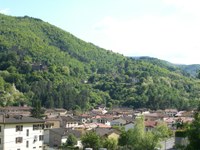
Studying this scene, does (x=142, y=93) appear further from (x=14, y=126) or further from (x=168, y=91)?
(x=14, y=126)

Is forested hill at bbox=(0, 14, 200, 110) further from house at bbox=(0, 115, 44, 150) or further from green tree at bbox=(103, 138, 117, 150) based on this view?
house at bbox=(0, 115, 44, 150)

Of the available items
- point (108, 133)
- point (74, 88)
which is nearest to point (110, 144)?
point (108, 133)

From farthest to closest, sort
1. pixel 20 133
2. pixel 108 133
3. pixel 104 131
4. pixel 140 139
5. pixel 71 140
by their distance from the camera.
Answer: pixel 104 131 < pixel 108 133 < pixel 71 140 < pixel 140 139 < pixel 20 133

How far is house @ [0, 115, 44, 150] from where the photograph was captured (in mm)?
44844

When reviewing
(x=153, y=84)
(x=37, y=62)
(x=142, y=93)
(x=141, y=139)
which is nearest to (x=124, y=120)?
(x=141, y=139)

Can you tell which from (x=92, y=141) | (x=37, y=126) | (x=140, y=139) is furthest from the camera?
(x=92, y=141)

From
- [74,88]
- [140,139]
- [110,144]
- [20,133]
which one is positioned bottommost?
[110,144]

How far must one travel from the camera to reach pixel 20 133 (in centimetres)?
4706

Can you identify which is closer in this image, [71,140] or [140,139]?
[140,139]

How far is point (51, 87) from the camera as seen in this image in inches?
5881

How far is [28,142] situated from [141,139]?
1340 centimetres

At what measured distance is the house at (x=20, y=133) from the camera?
4484 centimetres

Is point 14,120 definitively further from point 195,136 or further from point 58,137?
point 195,136

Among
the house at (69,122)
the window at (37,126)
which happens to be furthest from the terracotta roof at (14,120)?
the house at (69,122)
